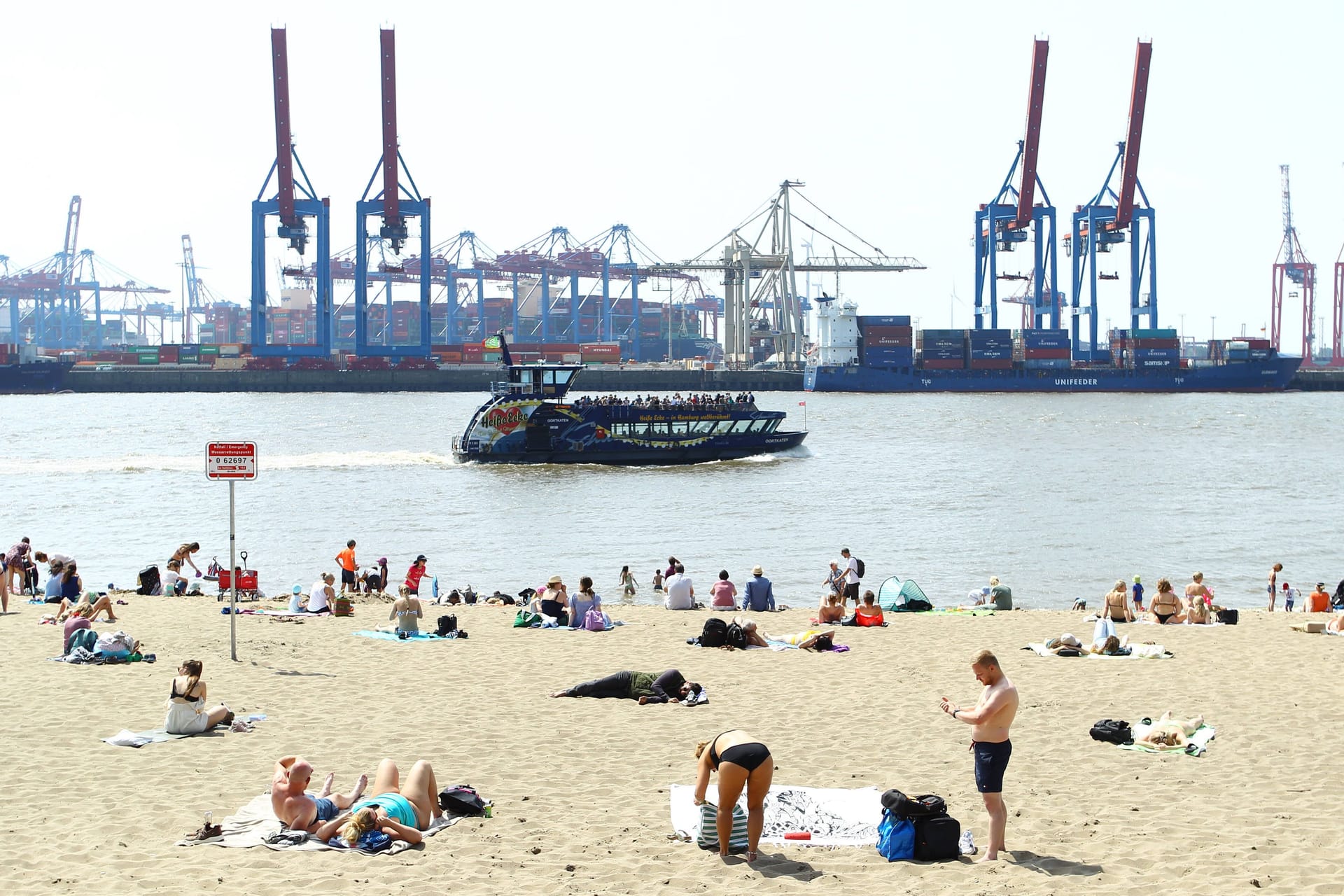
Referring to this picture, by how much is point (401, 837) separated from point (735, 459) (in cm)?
4539

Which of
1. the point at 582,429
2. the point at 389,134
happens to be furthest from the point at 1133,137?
the point at 582,429

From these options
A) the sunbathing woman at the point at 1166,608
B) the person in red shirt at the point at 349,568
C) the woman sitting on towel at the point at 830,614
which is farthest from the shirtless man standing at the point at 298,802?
the person in red shirt at the point at 349,568

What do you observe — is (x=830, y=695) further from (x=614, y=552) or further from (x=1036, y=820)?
(x=614, y=552)

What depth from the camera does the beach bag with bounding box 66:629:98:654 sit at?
14.4 metres

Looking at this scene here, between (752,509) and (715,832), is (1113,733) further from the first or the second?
(752,509)

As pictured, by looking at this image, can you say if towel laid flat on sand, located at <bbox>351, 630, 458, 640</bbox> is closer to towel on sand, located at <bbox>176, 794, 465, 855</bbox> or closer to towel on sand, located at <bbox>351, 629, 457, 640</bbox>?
towel on sand, located at <bbox>351, 629, 457, 640</bbox>

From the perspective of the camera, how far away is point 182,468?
5150 centimetres

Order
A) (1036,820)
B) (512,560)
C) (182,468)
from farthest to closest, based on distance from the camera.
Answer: (182,468) < (512,560) < (1036,820)

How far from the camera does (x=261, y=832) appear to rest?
8.54m

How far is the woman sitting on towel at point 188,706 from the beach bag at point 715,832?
4.96 m

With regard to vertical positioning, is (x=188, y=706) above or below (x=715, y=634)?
above

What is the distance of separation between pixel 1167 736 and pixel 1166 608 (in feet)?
25.3

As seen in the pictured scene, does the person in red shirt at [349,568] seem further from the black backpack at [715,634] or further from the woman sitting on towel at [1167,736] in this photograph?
the woman sitting on towel at [1167,736]

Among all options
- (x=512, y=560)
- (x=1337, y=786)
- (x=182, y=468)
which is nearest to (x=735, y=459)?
(x=182, y=468)
